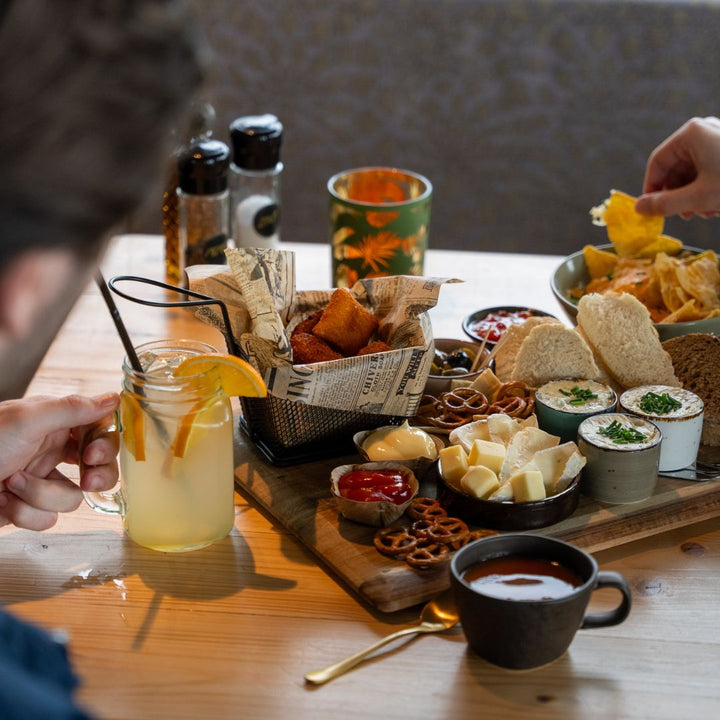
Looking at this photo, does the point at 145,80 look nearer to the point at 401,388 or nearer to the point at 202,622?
the point at 202,622

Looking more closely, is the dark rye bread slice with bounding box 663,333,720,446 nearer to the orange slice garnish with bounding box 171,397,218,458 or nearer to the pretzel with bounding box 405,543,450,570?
the pretzel with bounding box 405,543,450,570

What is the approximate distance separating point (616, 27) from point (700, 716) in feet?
8.38

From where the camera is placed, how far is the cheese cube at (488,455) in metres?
1.25

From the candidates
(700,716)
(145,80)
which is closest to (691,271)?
(700,716)

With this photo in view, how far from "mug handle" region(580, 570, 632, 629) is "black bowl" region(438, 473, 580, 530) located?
0.56 feet

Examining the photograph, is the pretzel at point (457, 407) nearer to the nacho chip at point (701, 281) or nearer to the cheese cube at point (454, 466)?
the cheese cube at point (454, 466)

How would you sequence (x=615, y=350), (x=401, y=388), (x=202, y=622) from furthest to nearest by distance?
(x=615, y=350) < (x=401, y=388) < (x=202, y=622)

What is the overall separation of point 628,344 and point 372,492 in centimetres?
45

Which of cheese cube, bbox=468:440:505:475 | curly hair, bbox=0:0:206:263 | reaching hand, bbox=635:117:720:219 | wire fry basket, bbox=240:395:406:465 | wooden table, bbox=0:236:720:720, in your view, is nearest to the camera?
curly hair, bbox=0:0:206:263

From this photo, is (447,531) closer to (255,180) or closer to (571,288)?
(571,288)

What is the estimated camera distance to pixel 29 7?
506 mm

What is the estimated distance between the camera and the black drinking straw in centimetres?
108

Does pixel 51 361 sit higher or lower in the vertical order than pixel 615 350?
lower

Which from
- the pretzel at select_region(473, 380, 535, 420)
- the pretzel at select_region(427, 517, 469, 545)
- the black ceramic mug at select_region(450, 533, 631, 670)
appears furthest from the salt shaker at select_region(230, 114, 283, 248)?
the black ceramic mug at select_region(450, 533, 631, 670)
